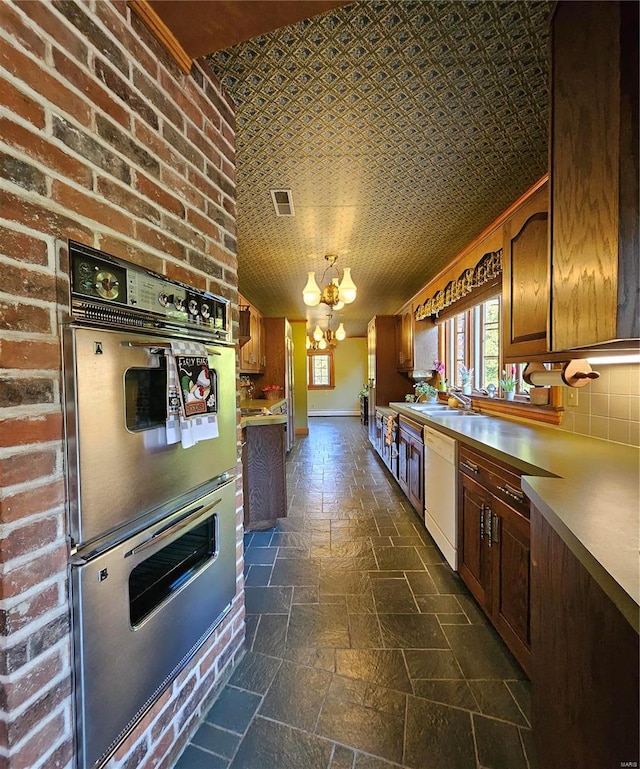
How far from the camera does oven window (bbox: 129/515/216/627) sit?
0.99m

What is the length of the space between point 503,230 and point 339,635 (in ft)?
8.29

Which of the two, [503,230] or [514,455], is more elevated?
[503,230]

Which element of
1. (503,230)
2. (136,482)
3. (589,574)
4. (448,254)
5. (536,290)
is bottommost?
(589,574)

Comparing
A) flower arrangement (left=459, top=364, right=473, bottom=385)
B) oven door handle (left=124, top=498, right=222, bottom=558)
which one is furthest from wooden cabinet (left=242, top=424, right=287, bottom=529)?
flower arrangement (left=459, top=364, right=473, bottom=385)

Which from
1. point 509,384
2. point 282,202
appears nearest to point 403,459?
point 509,384

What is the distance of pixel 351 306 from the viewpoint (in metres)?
5.86

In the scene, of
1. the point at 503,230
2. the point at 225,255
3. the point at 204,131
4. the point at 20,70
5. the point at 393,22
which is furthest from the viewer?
the point at 503,230

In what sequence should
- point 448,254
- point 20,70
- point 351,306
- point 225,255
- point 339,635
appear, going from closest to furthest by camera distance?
point 20,70 < point 225,255 < point 339,635 < point 448,254 < point 351,306

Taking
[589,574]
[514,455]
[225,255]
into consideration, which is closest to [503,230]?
[514,455]

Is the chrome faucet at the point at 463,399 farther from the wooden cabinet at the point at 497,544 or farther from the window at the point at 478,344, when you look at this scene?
the wooden cabinet at the point at 497,544

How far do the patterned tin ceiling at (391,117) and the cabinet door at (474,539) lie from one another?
1871 millimetres

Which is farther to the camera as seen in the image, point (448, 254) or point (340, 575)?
point (448, 254)

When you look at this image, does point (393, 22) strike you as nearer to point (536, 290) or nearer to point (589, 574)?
point (536, 290)

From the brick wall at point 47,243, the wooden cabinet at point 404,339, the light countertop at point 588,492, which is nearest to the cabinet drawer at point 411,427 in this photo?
the light countertop at point 588,492
